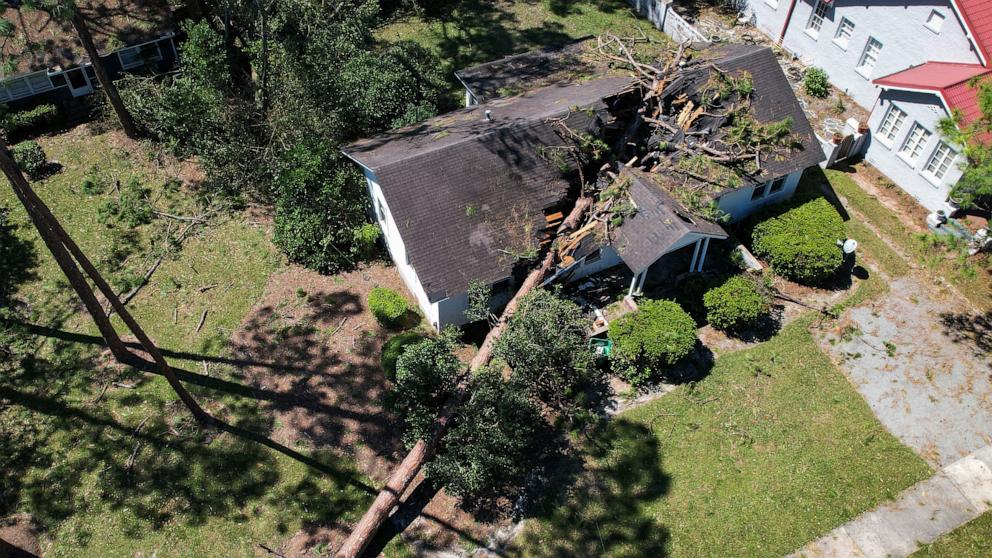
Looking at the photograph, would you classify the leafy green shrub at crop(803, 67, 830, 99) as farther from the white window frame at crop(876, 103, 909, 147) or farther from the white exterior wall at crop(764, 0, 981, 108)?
the white window frame at crop(876, 103, 909, 147)

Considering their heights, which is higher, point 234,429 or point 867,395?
point 867,395

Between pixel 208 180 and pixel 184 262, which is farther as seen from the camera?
pixel 208 180

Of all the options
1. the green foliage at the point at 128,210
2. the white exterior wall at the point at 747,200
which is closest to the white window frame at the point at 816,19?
the white exterior wall at the point at 747,200

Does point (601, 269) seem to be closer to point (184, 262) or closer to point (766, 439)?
point (766, 439)

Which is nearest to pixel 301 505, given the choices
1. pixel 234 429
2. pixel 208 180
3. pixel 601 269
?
pixel 234 429

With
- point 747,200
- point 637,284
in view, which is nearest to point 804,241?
point 747,200

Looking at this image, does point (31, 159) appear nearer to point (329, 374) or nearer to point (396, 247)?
point (396, 247)
